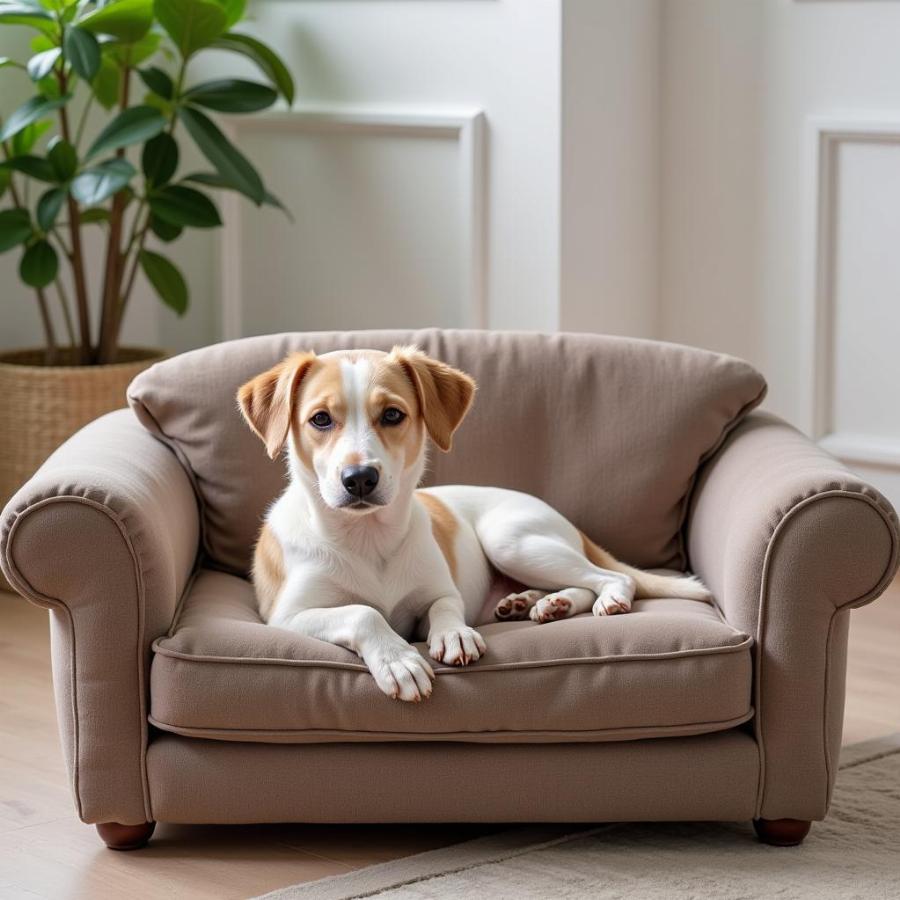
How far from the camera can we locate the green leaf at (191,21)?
12.4 feet

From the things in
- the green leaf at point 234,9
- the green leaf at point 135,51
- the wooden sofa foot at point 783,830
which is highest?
the green leaf at point 234,9

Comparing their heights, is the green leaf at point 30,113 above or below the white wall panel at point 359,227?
above

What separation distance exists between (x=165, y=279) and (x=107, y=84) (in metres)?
0.51

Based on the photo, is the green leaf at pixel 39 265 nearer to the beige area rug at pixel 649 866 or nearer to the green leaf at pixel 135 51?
the green leaf at pixel 135 51

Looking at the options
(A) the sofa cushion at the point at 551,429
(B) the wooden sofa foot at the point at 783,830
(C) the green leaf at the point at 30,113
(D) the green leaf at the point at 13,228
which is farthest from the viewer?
(D) the green leaf at the point at 13,228

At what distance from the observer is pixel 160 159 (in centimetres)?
406

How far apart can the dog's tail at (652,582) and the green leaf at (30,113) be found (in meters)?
1.81

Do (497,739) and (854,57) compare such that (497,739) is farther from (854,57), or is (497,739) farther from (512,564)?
(854,57)

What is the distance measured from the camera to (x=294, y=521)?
8.09ft

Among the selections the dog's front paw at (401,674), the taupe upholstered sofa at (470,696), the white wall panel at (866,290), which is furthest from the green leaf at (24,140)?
the dog's front paw at (401,674)

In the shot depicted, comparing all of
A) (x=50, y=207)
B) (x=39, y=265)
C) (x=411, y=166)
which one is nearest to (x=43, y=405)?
(x=39, y=265)

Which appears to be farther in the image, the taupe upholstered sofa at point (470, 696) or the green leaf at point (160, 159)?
the green leaf at point (160, 159)

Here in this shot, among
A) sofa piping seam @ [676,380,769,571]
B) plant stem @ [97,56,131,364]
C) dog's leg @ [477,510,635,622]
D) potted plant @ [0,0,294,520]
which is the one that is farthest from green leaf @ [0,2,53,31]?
sofa piping seam @ [676,380,769,571]

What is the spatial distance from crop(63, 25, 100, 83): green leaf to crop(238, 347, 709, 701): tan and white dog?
1.40 m
